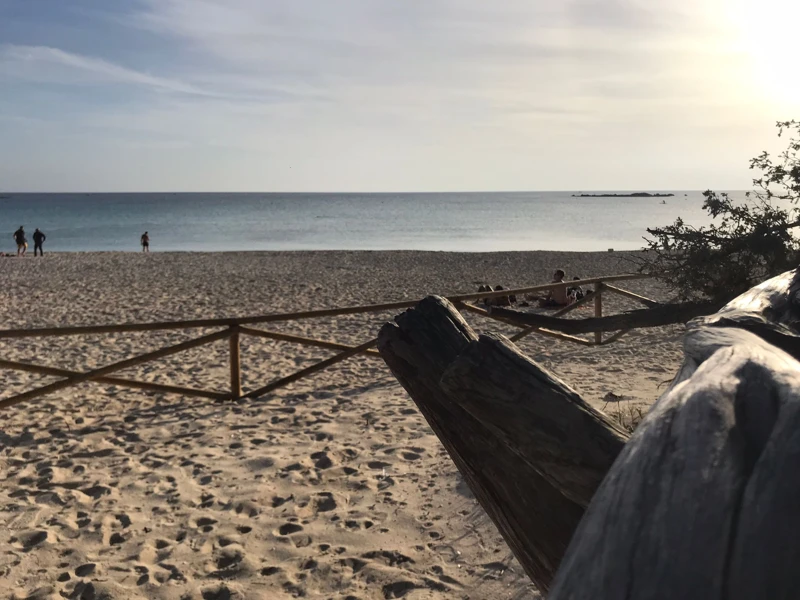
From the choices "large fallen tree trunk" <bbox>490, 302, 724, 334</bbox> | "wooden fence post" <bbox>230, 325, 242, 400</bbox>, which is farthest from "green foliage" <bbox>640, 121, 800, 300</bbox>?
"wooden fence post" <bbox>230, 325, 242, 400</bbox>

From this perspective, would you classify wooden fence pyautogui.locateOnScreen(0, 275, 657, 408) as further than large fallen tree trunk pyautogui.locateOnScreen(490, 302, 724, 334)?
Yes

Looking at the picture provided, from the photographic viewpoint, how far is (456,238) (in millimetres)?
63625

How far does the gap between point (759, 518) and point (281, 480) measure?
199 inches

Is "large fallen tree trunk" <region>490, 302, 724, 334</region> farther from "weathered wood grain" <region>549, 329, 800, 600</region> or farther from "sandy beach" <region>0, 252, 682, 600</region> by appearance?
"weathered wood grain" <region>549, 329, 800, 600</region>

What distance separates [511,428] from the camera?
1.62m

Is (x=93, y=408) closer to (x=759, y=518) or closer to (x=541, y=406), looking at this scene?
(x=541, y=406)

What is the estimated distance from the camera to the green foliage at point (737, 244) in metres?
6.53

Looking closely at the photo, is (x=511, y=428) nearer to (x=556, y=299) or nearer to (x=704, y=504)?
(x=704, y=504)

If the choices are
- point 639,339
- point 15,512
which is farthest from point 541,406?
point 639,339

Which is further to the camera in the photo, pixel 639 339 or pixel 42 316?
pixel 42 316

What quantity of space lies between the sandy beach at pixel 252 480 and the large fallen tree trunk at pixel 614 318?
1.56 meters

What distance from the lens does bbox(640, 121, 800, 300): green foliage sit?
653cm

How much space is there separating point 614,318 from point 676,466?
3.61 m

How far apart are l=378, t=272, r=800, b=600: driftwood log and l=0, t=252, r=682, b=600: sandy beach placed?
8.38 ft
